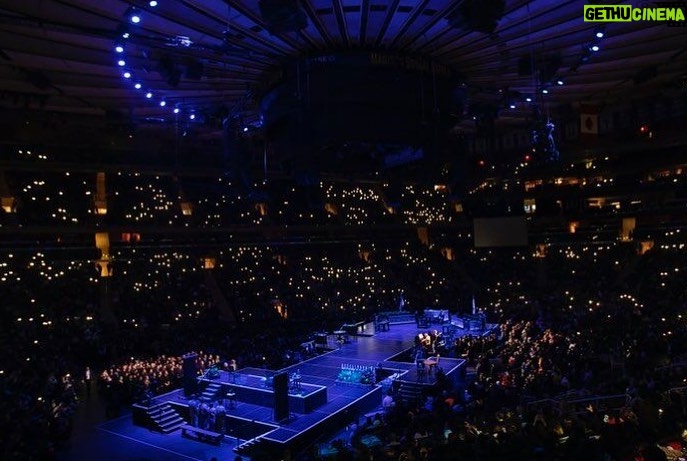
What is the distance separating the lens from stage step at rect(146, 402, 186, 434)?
54.2 feet

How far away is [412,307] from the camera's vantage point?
110ft

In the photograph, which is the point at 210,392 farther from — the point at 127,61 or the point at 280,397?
the point at 127,61

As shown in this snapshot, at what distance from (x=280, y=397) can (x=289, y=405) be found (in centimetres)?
88

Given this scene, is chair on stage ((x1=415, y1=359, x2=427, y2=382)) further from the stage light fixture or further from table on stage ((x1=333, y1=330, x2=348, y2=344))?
the stage light fixture

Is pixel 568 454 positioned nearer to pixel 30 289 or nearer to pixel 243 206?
pixel 30 289

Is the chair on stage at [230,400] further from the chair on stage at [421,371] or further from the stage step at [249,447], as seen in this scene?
the chair on stage at [421,371]

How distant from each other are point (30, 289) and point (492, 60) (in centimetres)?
2282

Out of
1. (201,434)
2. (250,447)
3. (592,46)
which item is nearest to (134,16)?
(592,46)

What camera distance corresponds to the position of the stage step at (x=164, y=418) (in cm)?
1652

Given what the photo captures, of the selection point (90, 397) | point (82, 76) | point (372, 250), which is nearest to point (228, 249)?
point (372, 250)

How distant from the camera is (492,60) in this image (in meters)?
8.98

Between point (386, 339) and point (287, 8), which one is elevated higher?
point (287, 8)

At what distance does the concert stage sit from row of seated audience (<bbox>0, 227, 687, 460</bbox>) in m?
1.26

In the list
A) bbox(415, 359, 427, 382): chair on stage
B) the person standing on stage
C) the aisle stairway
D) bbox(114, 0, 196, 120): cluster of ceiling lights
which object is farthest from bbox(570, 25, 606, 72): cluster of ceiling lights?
the person standing on stage
